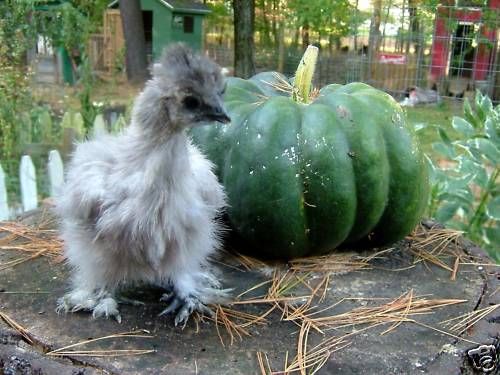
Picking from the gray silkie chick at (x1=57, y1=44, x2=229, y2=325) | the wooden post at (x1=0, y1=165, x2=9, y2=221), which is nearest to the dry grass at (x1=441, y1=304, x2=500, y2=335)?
the gray silkie chick at (x1=57, y1=44, x2=229, y2=325)

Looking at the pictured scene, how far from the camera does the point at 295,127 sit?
1.93m

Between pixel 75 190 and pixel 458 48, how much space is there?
814 centimetres

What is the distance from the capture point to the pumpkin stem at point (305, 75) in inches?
81.1

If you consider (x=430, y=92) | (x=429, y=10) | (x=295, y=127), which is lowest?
(x=430, y=92)

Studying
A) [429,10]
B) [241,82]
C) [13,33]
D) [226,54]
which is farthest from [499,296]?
[226,54]

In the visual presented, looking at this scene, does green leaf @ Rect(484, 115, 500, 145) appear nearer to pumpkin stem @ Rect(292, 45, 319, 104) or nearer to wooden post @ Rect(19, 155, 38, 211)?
pumpkin stem @ Rect(292, 45, 319, 104)

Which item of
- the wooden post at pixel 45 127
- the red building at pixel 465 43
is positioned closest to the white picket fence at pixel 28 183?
the wooden post at pixel 45 127

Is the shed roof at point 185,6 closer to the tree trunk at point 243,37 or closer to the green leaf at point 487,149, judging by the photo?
the tree trunk at point 243,37

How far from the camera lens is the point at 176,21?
11336 mm

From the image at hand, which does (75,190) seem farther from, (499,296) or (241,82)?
(499,296)

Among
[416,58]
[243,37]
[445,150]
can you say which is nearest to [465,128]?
[445,150]

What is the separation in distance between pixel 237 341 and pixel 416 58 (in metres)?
8.22

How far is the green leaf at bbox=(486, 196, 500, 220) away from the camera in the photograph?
101 inches

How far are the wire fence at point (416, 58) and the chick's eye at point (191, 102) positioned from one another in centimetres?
715
